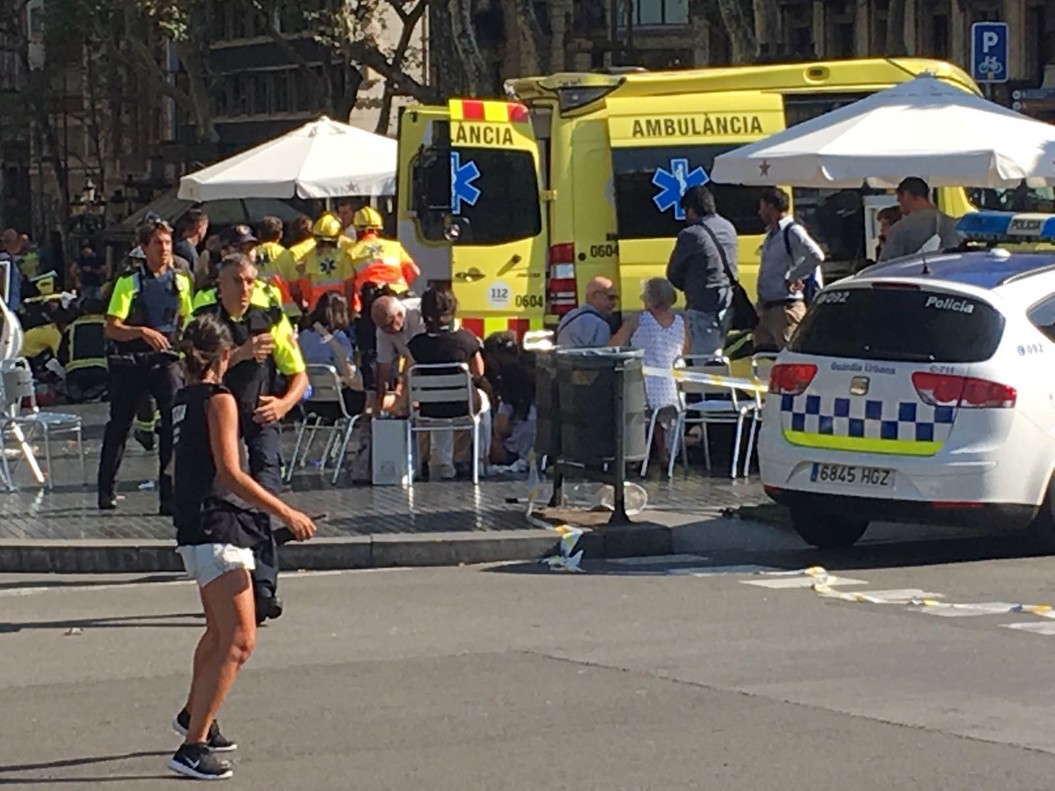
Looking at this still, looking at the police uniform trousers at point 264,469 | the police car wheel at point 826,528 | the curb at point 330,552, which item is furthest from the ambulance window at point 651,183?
the police uniform trousers at point 264,469

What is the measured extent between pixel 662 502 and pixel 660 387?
1463mm

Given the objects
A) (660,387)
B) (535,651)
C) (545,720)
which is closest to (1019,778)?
(545,720)

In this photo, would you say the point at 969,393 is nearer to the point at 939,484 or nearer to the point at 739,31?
the point at 939,484

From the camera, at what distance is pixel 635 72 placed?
62.4ft

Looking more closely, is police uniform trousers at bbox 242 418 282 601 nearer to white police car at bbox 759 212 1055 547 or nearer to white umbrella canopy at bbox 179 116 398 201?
white police car at bbox 759 212 1055 547

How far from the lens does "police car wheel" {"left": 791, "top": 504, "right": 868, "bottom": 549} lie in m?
13.0

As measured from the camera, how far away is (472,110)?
1919 cm

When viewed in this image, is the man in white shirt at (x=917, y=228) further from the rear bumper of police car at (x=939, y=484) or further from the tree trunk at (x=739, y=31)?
the tree trunk at (x=739, y=31)

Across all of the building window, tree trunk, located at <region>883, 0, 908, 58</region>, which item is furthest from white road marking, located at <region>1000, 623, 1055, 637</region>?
the building window

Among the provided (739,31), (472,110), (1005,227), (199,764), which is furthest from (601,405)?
(739,31)

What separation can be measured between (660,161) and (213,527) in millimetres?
11298

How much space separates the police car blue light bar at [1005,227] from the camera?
1847cm

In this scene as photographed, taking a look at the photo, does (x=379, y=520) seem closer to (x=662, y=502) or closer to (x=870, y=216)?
(x=662, y=502)

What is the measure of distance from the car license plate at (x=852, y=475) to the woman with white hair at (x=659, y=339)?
129 inches
